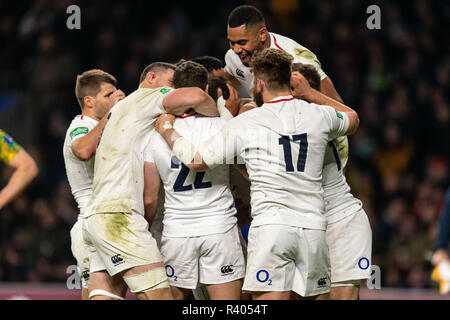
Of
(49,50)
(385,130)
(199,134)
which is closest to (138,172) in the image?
(199,134)

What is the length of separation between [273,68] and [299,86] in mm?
368

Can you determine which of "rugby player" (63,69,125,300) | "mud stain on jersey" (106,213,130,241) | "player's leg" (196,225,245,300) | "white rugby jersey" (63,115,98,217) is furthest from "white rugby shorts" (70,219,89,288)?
"player's leg" (196,225,245,300)

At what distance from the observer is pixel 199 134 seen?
17.9 ft

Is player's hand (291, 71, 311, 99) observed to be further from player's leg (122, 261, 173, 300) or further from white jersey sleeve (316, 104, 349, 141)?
player's leg (122, 261, 173, 300)

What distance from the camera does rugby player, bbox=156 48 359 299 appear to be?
5.06m

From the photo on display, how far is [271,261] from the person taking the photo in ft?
16.6

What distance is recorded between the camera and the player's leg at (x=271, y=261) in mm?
5035

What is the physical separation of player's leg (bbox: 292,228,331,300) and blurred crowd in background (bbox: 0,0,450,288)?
195 inches

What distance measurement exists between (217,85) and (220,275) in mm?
1356

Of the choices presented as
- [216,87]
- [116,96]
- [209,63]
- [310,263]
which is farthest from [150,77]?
[310,263]

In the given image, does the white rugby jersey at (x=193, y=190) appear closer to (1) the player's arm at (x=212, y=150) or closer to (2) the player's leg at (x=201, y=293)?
(1) the player's arm at (x=212, y=150)

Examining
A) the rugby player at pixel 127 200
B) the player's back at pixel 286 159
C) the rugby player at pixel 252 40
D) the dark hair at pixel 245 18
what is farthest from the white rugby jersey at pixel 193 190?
the dark hair at pixel 245 18

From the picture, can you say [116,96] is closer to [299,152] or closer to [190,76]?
[190,76]

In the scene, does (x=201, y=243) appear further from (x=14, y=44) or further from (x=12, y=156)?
(x=14, y=44)
